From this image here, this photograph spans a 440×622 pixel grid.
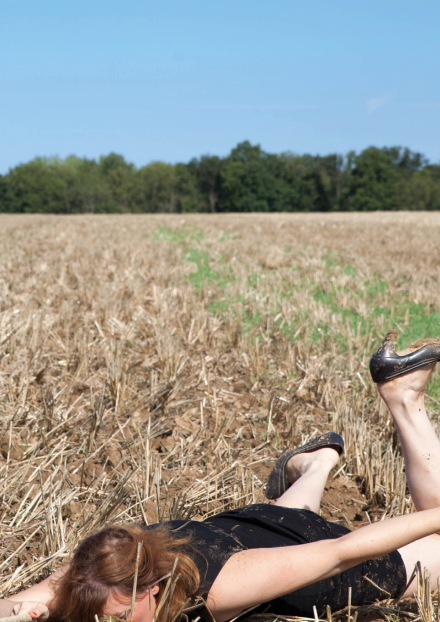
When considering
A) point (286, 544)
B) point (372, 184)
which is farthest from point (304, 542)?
point (372, 184)

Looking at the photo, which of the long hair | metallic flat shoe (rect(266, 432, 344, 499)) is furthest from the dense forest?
the long hair

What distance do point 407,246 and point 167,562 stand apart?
13775 mm

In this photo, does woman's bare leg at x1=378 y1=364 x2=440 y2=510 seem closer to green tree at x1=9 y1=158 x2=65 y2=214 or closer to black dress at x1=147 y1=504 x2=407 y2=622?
black dress at x1=147 y1=504 x2=407 y2=622

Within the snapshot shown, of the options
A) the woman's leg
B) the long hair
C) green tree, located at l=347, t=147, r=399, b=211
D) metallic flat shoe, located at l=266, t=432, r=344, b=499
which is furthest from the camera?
green tree, located at l=347, t=147, r=399, b=211

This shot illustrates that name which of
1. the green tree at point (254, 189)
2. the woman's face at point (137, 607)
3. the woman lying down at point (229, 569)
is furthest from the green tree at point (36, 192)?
the woman's face at point (137, 607)

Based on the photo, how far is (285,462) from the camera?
3.26 m

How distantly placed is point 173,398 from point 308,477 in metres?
1.35

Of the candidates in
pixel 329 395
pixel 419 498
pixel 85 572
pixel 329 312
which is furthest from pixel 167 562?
pixel 329 312

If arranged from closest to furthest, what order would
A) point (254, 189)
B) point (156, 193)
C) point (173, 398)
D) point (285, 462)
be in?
point (285, 462) → point (173, 398) → point (254, 189) → point (156, 193)

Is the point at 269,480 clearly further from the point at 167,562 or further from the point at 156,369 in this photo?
the point at 156,369

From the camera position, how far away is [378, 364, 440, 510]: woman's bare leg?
277 centimetres

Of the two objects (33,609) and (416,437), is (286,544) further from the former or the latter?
(33,609)

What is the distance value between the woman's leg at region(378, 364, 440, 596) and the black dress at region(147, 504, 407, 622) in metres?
0.15

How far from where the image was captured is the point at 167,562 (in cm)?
204
